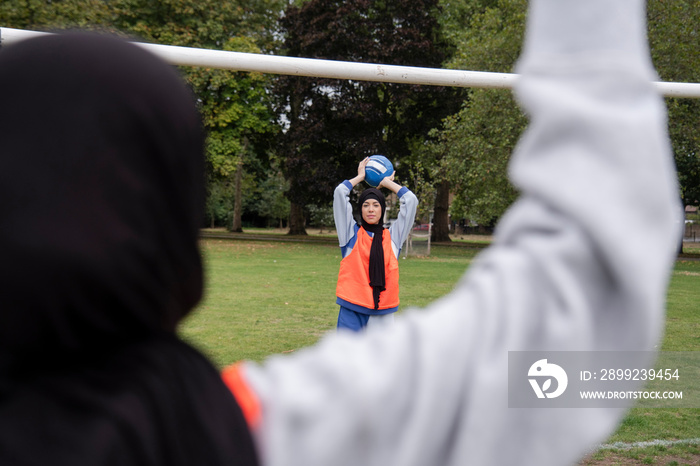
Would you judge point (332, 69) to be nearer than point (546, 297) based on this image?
No

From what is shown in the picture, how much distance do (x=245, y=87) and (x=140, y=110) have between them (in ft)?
100

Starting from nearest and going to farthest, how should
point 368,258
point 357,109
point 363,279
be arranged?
point 363,279, point 368,258, point 357,109

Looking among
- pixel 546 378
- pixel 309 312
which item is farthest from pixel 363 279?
pixel 546 378

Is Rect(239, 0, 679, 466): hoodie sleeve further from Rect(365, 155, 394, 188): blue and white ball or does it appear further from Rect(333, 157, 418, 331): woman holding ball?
Rect(365, 155, 394, 188): blue and white ball

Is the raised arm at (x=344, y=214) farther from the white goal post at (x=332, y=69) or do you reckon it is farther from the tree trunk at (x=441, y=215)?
the tree trunk at (x=441, y=215)

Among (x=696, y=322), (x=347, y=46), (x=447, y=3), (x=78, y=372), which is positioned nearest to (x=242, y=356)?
(x=78, y=372)

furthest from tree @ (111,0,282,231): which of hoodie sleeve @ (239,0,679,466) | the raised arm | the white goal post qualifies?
hoodie sleeve @ (239,0,679,466)

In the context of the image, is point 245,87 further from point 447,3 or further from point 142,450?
point 142,450

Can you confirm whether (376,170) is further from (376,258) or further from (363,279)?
(363,279)

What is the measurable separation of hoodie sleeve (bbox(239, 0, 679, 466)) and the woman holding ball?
5.47 meters

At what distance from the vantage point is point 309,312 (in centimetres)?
1122

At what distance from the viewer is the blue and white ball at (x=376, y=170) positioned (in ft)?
21.8

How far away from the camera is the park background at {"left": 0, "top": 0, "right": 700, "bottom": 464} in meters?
19.2

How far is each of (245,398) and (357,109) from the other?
27397 mm
